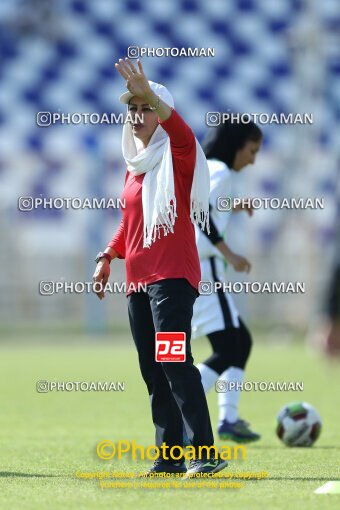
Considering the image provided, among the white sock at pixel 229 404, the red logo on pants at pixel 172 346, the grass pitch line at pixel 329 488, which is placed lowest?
the grass pitch line at pixel 329 488

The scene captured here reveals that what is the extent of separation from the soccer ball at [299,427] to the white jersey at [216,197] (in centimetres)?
90

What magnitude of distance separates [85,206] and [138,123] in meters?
1.73

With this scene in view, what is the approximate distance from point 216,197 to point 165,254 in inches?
51.4

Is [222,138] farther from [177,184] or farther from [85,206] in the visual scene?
[177,184]

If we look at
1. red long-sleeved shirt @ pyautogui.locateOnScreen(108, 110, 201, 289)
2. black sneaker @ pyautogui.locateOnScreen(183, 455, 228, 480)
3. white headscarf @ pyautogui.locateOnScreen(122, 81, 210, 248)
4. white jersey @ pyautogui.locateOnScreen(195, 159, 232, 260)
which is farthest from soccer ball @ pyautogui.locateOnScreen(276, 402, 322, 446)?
white headscarf @ pyautogui.locateOnScreen(122, 81, 210, 248)

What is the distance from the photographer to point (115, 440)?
6.13m

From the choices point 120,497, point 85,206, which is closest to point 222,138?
point 85,206

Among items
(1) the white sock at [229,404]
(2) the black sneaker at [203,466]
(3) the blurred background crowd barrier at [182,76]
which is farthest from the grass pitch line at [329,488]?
(3) the blurred background crowd barrier at [182,76]

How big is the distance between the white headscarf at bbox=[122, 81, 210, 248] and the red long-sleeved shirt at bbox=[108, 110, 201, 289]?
0.11 ft

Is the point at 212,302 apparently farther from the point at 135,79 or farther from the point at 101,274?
the point at 135,79

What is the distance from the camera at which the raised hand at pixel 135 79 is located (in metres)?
4.04

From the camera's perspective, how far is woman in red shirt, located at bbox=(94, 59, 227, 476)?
14.2 ft

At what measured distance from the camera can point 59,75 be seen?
64.2ft

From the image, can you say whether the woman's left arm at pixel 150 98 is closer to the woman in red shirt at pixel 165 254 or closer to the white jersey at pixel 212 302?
the woman in red shirt at pixel 165 254
